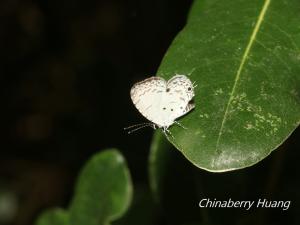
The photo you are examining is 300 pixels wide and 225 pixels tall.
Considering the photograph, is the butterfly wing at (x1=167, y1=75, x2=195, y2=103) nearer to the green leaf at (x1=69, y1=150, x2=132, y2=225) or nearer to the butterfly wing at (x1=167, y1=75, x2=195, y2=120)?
the butterfly wing at (x1=167, y1=75, x2=195, y2=120)

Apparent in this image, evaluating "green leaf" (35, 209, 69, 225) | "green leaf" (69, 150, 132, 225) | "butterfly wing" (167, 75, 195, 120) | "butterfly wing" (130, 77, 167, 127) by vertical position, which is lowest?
"green leaf" (35, 209, 69, 225)

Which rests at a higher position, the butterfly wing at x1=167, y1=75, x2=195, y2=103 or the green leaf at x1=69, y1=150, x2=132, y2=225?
the butterfly wing at x1=167, y1=75, x2=195, y2=103

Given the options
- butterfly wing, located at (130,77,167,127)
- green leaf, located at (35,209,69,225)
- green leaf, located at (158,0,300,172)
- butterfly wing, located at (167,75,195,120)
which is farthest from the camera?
green leaf, located at (35,209,69,225)

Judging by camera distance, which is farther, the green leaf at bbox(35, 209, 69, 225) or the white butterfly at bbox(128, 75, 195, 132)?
the green leaf at bbox(35, 209, 69, 225)

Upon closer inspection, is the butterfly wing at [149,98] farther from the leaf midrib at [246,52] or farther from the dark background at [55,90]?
the dark background at [55,90]

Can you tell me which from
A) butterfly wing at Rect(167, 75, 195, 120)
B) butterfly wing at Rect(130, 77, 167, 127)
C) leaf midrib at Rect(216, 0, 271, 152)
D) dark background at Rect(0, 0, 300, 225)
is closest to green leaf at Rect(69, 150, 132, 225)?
butterfly wing at Rect(130, 77, 167, 127)

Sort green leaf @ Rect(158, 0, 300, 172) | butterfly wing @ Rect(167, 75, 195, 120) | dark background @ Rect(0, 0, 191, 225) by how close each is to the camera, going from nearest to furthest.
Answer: green leaf @ Rect(158, 0, 300, 172) → butterfly wing @ Rect(167, 75, 195, 120) → dark background @ Rect(0, 0, 191, 225)

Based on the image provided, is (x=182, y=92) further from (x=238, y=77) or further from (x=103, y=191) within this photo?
(x=103, y=191)
